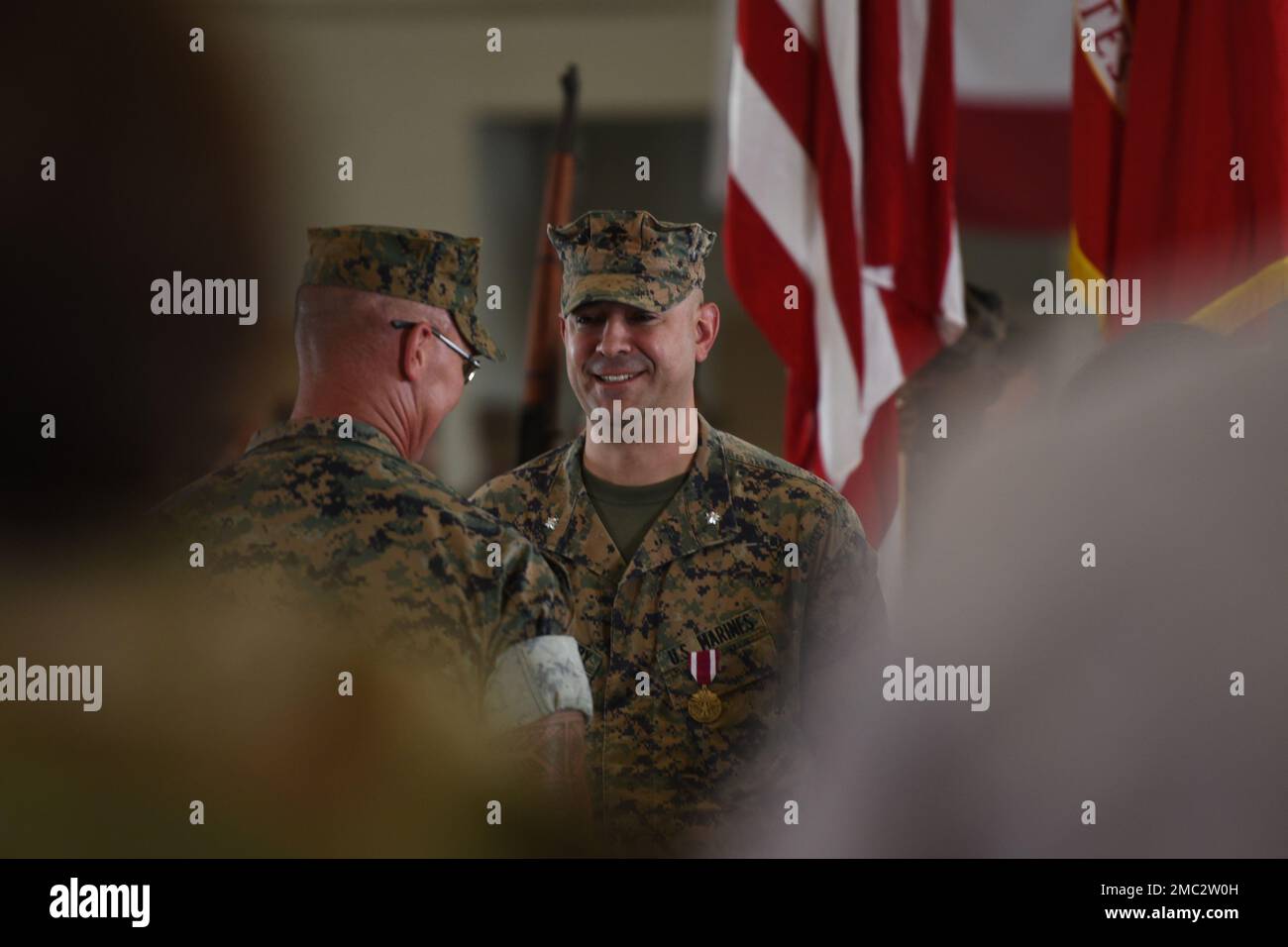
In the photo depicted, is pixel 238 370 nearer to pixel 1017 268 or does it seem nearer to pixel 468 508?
pixel 468 508

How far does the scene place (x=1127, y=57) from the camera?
191 centimetres

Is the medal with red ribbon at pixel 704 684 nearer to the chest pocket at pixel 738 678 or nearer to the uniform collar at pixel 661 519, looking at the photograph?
the chest pocket at pixel 738 678

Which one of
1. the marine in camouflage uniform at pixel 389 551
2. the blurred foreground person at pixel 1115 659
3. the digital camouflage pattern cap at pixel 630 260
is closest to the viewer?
the blurred foreground person at pixel 1115 659

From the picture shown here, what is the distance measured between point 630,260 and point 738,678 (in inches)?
19.0

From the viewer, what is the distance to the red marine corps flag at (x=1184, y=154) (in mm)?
1789

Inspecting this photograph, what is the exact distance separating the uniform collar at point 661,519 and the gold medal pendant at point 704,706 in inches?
6.0

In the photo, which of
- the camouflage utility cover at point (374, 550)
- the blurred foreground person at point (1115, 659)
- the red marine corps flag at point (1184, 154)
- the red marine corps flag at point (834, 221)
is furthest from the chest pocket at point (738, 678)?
the red marine corps flag at point (1184, 154)

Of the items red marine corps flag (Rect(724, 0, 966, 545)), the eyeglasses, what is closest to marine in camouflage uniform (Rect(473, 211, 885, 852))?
the eyeglasses

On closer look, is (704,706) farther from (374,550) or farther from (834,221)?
Answer: (834,221)

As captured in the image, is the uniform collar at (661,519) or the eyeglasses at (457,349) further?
the uniform collar at (661,519)

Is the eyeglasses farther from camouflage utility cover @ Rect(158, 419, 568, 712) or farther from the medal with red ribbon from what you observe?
the medal with red ribbon

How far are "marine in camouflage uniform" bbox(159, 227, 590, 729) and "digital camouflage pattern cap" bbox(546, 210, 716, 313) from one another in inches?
9.0

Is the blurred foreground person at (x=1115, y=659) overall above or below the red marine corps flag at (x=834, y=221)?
below
